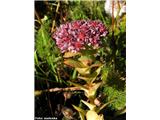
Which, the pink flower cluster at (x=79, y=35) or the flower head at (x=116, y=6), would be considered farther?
the flower head at (x=116, y=6)

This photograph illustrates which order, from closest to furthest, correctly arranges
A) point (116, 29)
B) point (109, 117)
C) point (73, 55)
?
1. point (73, 55)
2. point (109, 117)
3. point (116, 29)

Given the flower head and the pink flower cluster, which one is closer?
the pink flower cluster

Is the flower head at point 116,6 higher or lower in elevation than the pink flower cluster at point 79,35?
higher

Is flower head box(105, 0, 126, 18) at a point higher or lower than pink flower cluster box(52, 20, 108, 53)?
higher

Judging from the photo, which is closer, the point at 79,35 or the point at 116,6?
the point at 79,35

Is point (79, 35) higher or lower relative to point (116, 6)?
lower
